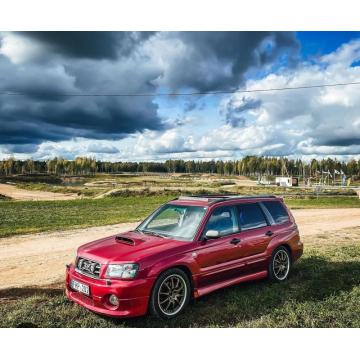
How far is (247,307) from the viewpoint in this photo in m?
5.98

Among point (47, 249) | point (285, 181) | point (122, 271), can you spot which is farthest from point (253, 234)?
point (285, 181)

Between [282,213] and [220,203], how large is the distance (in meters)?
1.96

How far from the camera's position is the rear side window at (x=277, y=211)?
776 cm

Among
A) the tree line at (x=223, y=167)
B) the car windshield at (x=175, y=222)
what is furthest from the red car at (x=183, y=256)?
the tree line at (x=223, y=167)

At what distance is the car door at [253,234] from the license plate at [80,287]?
2.71 metres

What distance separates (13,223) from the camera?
733 inches

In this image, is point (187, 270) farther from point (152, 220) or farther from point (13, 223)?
point (13, 223)

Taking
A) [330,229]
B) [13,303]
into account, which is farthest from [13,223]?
[330,229]

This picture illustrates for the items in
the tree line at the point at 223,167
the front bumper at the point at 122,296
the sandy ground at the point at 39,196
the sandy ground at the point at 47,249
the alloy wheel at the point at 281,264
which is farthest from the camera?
the tree line at the point at 223,167

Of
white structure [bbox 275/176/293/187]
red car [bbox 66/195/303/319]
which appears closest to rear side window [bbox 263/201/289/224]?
red car [bbox 66/195/303/319]

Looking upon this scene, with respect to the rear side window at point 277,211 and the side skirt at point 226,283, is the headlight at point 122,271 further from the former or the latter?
the rear side window at point 277,211

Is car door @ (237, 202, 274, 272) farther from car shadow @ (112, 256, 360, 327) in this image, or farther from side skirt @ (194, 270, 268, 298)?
car shadow @ (112, 256, 360, 327)

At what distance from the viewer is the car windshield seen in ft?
20.8

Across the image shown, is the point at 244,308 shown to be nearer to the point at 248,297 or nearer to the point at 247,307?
the point at 247,307
